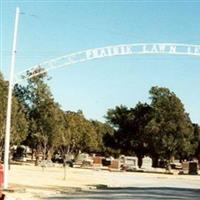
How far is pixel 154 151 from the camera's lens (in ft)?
307

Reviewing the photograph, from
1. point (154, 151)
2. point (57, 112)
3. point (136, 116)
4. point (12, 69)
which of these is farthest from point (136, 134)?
point (12, 69)

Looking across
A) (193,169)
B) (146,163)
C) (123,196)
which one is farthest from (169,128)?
(123,196)

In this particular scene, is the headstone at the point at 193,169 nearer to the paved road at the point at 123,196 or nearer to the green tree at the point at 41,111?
the green tree at the point at 41,111

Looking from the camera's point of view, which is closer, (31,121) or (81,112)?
(31,121)

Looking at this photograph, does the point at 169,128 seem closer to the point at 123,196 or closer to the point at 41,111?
the point at 41,111

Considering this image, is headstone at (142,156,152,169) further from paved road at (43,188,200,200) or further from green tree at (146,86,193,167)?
paved road at (43,188,200,200)

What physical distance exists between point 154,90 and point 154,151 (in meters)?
8.63

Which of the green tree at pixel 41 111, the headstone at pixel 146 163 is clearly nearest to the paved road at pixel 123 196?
the green tree at pixel 41 111

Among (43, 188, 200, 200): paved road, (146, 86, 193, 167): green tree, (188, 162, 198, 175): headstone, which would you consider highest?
(146, 86, 193, 167): green tree

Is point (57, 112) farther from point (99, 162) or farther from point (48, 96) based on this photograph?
point (99, 162)

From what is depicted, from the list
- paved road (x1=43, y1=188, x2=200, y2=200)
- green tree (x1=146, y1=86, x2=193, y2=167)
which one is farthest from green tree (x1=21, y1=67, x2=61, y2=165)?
paved road (x1=43, y1=188, x2=200, y2=200)

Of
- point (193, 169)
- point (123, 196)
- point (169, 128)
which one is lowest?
point (123, 196)

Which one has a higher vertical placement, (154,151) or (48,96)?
(48,96)

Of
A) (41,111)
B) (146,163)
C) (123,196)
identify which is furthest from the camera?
(146,163)
